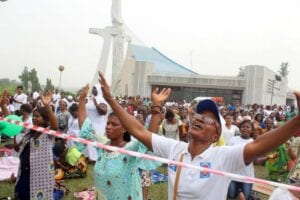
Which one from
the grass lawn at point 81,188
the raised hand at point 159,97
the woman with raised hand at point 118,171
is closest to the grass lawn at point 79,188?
Answer: the grass lawn at point 81,188

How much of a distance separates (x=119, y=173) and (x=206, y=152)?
978 millimetres

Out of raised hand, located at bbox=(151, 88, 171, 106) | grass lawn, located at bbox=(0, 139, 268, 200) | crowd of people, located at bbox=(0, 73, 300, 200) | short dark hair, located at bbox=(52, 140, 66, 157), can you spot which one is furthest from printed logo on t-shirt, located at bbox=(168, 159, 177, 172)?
short dark hair, located at bbox=(52, 140, 66, 157)

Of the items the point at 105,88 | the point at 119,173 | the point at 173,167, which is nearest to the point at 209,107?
the point at 173,167

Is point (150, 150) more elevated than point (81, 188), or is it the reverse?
point (150, 150)

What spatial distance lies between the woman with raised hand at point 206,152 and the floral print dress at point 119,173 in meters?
0.56

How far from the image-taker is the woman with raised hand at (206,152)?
86.1 inches

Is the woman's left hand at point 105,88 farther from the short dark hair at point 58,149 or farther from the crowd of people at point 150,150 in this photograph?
the short dark hair at point 58,149

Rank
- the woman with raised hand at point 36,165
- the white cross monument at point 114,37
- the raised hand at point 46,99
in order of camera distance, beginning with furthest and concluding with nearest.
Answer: the white cross monument at point 114,37, the woman with raised hand at point 36,165, the raised hand at point 46,99

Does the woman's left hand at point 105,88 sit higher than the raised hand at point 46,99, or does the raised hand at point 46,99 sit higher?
the woman's left hand at point 105,88

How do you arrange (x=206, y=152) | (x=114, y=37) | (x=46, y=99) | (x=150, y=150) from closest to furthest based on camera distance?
(x=206, y=152) < (x=150, y=150) < (x=46, y=99) < (x=114, y=37)

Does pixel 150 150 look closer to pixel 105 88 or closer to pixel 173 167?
pixel 173 167

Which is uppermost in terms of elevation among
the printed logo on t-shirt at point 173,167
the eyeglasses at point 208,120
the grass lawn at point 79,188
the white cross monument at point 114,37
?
the white cross monument at point 114,37

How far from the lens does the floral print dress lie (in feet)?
10.7

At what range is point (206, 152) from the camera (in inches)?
98.7
